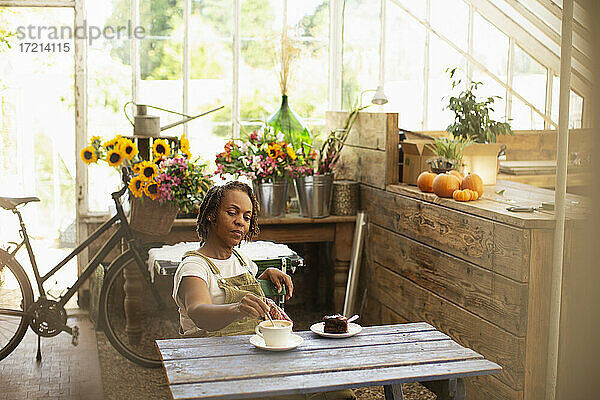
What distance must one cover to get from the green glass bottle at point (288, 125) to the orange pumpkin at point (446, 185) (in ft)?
4.19

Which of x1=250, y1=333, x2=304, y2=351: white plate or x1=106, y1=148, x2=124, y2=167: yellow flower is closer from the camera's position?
x1=250, y1=333, x2=304, y2=351: white plate

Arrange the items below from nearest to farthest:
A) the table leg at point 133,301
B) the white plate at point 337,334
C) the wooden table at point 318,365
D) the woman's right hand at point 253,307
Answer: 1. the wooden table at point 318,365
2. the woman's right hand at point 253,307
3. the white plate at point 337,334
4. the table leg at point 133,301

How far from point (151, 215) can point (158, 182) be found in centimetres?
21

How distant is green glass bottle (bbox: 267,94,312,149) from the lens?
449 cm

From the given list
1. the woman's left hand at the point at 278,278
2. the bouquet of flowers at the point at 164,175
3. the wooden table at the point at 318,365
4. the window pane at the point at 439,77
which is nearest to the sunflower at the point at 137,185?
the bouquet of flowers at the point at 164,175

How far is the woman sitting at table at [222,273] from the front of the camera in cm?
206

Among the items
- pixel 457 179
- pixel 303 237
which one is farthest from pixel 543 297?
pixel 303 237

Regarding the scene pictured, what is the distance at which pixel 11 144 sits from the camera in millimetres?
4332

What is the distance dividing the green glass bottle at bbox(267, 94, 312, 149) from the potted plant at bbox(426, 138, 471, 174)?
114cm

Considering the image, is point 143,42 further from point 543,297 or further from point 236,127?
point 543,297

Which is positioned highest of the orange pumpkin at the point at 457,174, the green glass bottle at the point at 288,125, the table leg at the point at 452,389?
the green glass bottle at the point at 288,125

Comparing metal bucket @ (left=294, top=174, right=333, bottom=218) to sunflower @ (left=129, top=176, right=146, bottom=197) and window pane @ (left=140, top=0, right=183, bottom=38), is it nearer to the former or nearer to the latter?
sunflower @ (left=129, top=176, right=146, bottom=197)

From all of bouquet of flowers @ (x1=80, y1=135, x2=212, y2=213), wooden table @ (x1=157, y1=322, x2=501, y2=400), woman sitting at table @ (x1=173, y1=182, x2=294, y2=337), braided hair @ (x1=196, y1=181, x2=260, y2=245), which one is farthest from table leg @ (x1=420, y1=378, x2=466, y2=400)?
bouquet of flowers @ (x1=80, y1=135, x2=212, y2=213)

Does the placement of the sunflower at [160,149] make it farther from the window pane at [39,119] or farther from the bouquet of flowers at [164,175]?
the window pane at [39,119]
